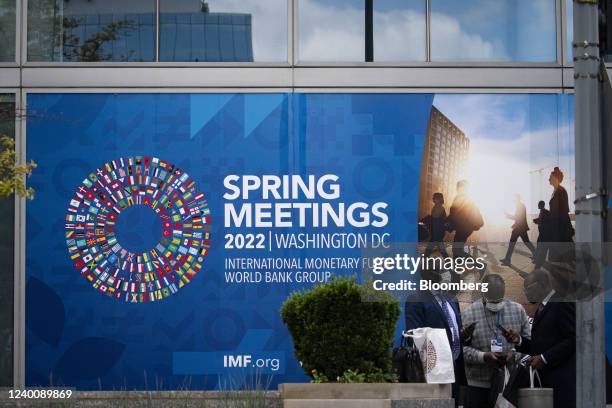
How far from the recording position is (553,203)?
16141 mm

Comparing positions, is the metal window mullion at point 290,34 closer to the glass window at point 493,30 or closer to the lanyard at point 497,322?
the glass window at point 493,30

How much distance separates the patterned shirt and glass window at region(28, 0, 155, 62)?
638 centimetres

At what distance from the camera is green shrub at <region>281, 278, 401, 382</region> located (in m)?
11.2

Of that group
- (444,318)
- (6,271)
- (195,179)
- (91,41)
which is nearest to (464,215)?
(444,318)

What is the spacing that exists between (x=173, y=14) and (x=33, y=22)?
206 cm

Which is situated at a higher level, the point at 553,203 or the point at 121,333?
the point at 553,203

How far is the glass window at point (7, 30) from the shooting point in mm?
16203

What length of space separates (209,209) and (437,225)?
332 centimetres

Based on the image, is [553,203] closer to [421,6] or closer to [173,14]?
[421,6]

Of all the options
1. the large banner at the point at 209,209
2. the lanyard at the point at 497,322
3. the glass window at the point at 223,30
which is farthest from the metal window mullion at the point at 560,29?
the lanyard at the point at 497,322

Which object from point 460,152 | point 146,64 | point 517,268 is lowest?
point 517,268

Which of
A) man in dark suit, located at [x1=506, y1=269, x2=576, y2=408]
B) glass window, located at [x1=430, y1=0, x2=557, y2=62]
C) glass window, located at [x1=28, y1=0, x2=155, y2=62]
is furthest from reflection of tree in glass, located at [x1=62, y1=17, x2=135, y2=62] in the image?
man in dark suit, located at [x1=506, y1=269, x2=576, y2=408]

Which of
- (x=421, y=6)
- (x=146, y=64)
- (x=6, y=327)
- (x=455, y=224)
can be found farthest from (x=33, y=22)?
(x=455, y=224)

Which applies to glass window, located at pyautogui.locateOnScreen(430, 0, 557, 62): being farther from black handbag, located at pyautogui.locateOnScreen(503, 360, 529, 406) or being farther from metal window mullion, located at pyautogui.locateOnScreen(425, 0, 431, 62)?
black handbag, located at pyautogui.locateOnScreen(503, 360, 529, 406)
